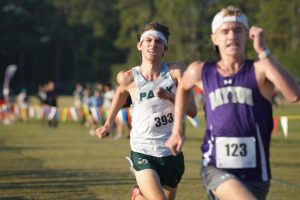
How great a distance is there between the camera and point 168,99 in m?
7.25

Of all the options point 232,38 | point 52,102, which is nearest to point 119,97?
point 232,38

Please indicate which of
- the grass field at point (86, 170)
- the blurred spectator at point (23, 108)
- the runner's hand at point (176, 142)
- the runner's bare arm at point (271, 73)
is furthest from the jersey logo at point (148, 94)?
the blurred spectator at point (23, 108)

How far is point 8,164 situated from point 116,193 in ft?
18.8

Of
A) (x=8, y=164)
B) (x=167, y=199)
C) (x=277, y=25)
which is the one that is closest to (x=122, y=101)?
(x=167, y=199)

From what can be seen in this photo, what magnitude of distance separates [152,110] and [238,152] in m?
2.11

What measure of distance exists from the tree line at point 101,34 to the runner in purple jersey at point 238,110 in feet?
266

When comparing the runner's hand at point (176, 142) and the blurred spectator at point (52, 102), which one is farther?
the blurred spectator at point (52, 102)

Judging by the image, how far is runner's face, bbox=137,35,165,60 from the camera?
7.65 m

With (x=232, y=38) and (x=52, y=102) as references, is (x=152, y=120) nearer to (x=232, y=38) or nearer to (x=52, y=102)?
(x=232, y=38)

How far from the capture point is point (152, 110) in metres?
7.52

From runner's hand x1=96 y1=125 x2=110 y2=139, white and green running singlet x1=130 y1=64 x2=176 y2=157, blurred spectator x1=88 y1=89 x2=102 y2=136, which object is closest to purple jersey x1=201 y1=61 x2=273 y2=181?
white and green running singlet x1=130 y1=64 x2=176 y2=157

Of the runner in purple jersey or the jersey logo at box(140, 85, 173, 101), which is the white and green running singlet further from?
the runner in purple jersey

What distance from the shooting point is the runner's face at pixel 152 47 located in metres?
7.65

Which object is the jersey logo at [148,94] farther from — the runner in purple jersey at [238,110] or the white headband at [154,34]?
the runner in purple jersey at [238,110]
